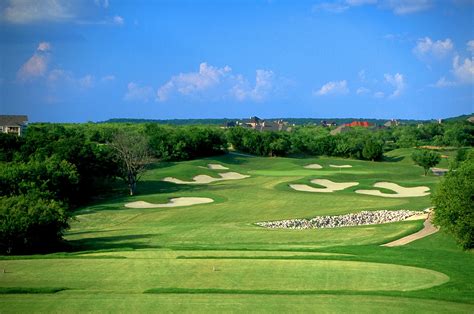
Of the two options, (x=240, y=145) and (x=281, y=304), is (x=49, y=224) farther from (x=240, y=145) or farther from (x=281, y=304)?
(x=240, y=145)

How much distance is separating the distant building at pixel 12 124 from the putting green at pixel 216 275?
95.5 meters

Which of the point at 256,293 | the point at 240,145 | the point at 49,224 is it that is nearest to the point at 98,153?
the point at 49,224

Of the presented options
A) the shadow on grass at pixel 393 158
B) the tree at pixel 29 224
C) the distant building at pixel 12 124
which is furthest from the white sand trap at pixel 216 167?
the tree at pixel 29 224

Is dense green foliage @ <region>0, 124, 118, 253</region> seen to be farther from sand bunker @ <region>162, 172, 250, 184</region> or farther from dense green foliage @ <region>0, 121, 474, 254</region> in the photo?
sand bunker @ <region>162, 172, 250, 184</region>

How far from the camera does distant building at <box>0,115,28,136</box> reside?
380ft

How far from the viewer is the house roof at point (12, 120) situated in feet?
383

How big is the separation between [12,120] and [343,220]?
288ft

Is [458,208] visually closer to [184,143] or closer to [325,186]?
[325,186]

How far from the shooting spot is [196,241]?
36.0 meters

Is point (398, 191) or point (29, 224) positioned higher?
point (29, 224)

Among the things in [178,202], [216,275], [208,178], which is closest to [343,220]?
[178,202]

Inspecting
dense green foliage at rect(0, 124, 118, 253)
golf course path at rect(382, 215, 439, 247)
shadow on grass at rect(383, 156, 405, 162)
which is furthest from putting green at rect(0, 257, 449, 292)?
shadow on grass at rect(383, 156, 405, 162)

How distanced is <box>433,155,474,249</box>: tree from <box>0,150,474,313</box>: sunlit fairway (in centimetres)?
99

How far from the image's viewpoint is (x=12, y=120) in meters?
118
